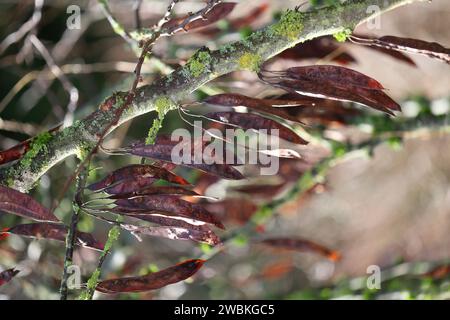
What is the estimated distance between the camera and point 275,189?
185 centimetres

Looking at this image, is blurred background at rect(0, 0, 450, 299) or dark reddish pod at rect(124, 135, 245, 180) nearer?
dark reddish pod at rect(124, 135, 245, 180)

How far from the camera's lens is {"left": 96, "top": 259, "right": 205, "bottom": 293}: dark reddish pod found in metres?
0.99

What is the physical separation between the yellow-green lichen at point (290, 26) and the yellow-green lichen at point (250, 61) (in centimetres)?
6

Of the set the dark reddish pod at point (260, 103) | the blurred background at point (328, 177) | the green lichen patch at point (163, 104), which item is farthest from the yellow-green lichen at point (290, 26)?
the blurred background at point (328, 177)

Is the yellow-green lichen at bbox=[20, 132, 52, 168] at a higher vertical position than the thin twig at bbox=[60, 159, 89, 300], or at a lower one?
higher

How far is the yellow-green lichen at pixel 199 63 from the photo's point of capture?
3.24 feet

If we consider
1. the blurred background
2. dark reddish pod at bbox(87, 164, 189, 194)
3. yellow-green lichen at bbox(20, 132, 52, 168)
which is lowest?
dark reddish pod at bbox(87, 164, 189, 194)

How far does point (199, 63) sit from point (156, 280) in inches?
15.3

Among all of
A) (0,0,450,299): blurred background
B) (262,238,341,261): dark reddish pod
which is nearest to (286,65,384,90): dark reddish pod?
(262,238,341,261): dark reddish pod

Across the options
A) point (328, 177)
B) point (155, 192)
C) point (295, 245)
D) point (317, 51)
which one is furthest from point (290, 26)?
point (328, 177)

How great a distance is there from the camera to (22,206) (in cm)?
91

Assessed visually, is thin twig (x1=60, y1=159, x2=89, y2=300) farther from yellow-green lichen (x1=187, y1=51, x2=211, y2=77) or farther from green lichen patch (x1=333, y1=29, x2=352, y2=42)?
green lichen patch (x1=333, y1=29, x2=352, y2=42)

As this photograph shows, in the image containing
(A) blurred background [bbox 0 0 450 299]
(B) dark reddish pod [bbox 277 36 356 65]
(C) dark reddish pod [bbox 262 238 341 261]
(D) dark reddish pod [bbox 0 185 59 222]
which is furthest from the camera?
(A) blurred background [bbox 0 0 450 299]

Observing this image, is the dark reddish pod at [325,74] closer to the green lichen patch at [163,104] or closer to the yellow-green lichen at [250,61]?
the yellow-green lichen at [250,61]
